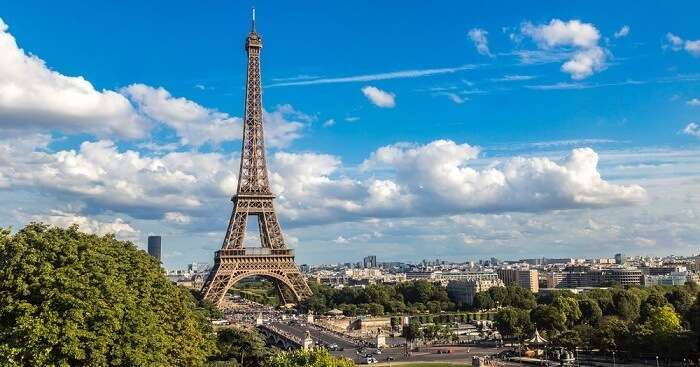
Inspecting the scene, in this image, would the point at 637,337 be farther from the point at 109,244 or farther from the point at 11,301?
the point at 11,301

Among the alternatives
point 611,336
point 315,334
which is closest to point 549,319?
point 611,336

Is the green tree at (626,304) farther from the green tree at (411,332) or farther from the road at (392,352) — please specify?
the green tree at (411,332)

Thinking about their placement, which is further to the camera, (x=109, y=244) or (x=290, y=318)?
(x=290, y=318)

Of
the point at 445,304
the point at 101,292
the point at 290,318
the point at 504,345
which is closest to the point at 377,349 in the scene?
the point at 504,345

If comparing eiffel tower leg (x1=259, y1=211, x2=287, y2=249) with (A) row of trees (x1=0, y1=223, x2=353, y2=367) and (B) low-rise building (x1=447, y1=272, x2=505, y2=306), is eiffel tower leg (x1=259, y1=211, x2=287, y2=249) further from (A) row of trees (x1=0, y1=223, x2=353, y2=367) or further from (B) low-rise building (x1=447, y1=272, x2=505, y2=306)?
(A) row of trees (x1=0, y1=223, x2=353, y2=367)

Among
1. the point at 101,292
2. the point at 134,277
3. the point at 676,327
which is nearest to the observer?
the point at 101,292

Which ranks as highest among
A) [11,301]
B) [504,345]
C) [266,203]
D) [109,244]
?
[266,203]

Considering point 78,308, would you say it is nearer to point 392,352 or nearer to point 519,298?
point 392,352

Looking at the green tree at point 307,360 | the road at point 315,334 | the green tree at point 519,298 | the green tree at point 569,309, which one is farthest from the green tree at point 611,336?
the green tree at point 519,298
